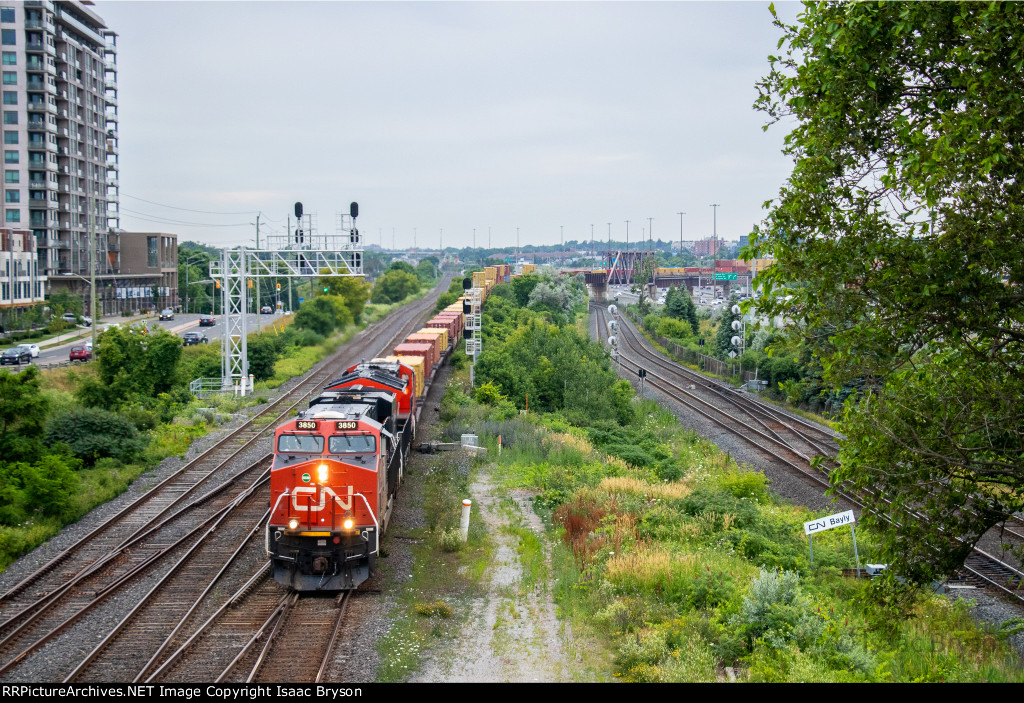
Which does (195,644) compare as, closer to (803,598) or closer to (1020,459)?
(803,598)

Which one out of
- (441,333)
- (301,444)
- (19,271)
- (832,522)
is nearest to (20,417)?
(301,444)

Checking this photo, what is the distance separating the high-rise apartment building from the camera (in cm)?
7438

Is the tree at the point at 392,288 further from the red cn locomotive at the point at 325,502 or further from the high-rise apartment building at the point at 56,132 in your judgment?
the red cn locomotive at the point at 325,502

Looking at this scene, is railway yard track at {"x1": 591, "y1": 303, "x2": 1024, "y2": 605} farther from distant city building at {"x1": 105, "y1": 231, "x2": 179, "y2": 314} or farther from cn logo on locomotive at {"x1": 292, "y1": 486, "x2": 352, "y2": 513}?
distant city building at {"x1": 105, "y1": 231, "x2": 179, "y2": 314}

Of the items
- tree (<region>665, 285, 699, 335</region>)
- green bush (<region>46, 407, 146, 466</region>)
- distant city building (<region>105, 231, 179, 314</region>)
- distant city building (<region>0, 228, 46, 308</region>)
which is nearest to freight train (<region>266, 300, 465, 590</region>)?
green bush (<region>46, 407, 146, 466</region>)

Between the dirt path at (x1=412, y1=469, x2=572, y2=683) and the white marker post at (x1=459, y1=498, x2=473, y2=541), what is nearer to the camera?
the dirt path at (x1=412, y1=469, x2=572, y2=683)

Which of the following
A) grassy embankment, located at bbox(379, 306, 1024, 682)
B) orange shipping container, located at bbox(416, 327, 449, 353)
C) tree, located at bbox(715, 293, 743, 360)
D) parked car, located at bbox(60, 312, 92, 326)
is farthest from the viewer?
parked car, located at bbox(60, 312, 92, 326)

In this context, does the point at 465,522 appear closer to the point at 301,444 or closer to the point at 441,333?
the point at 301,444

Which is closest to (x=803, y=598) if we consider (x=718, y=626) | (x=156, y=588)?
(x=718, y=626)

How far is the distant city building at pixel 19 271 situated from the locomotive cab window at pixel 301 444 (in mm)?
60682

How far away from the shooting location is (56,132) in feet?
255

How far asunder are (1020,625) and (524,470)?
47.2 ft

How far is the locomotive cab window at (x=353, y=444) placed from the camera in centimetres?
1603

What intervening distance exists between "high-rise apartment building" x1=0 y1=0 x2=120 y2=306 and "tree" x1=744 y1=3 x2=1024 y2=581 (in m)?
75.0
